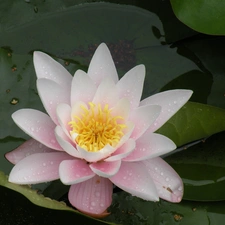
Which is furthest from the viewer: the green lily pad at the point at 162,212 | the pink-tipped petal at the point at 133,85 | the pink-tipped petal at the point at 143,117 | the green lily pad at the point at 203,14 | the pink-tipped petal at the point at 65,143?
the green lily pad at the point at 203,14

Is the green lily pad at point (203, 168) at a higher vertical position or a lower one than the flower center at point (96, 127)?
lower

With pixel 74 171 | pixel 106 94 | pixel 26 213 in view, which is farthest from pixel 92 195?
pixel 106 94

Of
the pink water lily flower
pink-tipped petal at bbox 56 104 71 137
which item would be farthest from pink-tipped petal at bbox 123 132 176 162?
pink-tipped petal at bbox 56 104 71 137

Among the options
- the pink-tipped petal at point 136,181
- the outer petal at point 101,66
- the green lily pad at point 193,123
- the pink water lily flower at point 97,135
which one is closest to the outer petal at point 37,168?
the pink water lily flower at point 97,135

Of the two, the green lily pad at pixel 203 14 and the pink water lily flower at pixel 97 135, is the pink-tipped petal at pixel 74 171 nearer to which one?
the pink water lily flower at pixel 97 135

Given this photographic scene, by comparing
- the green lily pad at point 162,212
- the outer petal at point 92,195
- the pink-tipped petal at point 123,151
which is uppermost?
the pink-tipped petal at point 123,151

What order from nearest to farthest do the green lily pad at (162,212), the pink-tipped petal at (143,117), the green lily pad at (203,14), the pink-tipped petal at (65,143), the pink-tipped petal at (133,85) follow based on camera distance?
the pink-tipped petal at (65,143)
the pink-tipped petal at (143,117)
the pink-tipped petal at (133,85)
the green lily pad at (162,212)
the green lily pad at (203,14)

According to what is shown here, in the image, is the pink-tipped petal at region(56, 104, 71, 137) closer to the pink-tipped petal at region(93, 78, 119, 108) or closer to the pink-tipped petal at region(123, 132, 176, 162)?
the pink-tipped petal at region(93, 78, 119, 108)

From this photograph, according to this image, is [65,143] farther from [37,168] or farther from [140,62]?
[140,62]
